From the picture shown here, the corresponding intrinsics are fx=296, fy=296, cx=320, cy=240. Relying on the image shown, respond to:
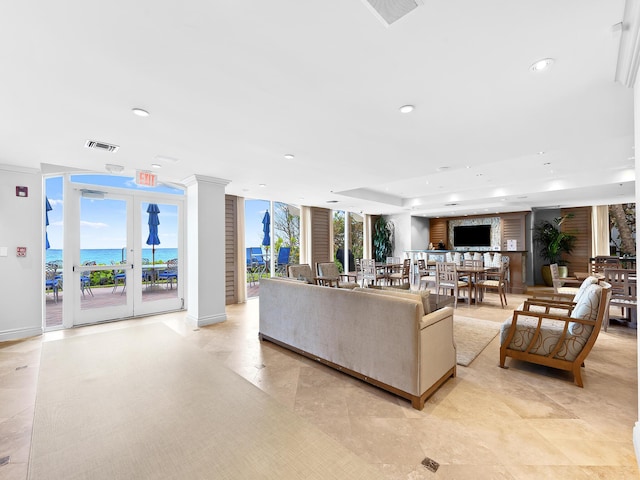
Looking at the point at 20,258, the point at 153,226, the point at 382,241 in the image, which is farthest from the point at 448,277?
the point at 20,258

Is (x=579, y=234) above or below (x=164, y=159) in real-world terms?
below

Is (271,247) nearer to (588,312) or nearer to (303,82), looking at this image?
(303,82)

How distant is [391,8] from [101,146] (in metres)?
3.36

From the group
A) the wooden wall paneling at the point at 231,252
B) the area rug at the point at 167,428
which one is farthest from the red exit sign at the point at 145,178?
the area rug at the point at 167,428

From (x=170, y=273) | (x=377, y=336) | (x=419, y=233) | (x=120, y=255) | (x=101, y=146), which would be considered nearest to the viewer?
(x=377, y=336)

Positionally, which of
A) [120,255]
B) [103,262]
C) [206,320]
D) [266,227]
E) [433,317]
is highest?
[266,227]

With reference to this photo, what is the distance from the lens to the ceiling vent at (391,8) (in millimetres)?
1397

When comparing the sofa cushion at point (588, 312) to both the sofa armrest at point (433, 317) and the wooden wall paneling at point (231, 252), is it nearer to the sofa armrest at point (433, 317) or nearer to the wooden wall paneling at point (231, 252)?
the sofa armrest at point (433, 317)

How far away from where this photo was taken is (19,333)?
4125 millimetres

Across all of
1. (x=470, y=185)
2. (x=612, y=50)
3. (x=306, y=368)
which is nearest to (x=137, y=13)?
(x=612, y=50)

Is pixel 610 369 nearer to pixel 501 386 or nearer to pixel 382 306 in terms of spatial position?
pixel 501 386

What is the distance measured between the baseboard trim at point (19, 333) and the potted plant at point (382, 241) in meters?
8.75

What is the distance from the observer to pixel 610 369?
3.13 meters

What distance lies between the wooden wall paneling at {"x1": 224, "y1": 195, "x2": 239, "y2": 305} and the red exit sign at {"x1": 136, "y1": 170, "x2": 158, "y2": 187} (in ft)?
7.10
